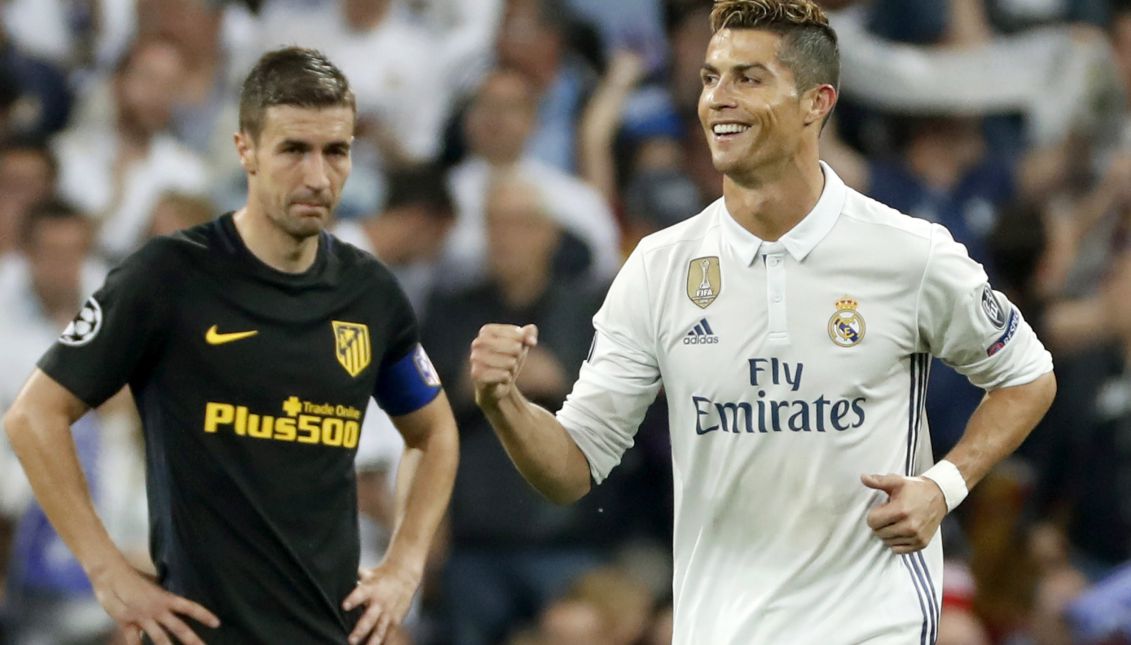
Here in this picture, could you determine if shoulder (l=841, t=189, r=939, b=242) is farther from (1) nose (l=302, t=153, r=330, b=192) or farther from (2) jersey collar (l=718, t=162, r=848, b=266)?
(1) nose (l=302, t=153, r=330, b=192)

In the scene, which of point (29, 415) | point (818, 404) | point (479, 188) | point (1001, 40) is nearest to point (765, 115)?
point (818, 404)

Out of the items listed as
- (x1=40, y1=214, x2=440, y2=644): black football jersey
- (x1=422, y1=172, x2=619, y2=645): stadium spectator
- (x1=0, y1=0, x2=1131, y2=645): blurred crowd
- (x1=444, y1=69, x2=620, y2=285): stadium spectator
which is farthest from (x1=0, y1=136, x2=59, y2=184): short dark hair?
(x1=40, y1=214, x2=440, y2=644): black football jersey

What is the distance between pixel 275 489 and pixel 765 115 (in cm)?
152

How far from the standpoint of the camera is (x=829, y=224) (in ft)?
14.7

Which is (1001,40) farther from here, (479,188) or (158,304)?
(158,304)

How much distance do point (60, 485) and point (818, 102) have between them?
2.07 meters

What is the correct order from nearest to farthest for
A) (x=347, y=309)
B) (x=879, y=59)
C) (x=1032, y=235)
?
(x=347, y=309)
(x=1032, y=235)
(x=879, y=59)

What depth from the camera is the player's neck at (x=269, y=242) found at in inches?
182

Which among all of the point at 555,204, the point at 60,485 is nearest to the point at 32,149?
the point at 555,204

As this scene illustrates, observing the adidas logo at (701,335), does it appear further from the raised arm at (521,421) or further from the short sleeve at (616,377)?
the raised arm at (521,421)

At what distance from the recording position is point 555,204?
8.73 metres

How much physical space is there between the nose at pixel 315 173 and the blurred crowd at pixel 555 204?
10.7ft

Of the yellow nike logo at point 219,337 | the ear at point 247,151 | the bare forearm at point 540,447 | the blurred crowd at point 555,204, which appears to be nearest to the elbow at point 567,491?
the bare forearm at point 540,447

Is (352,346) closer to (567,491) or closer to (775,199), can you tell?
(567,491)
